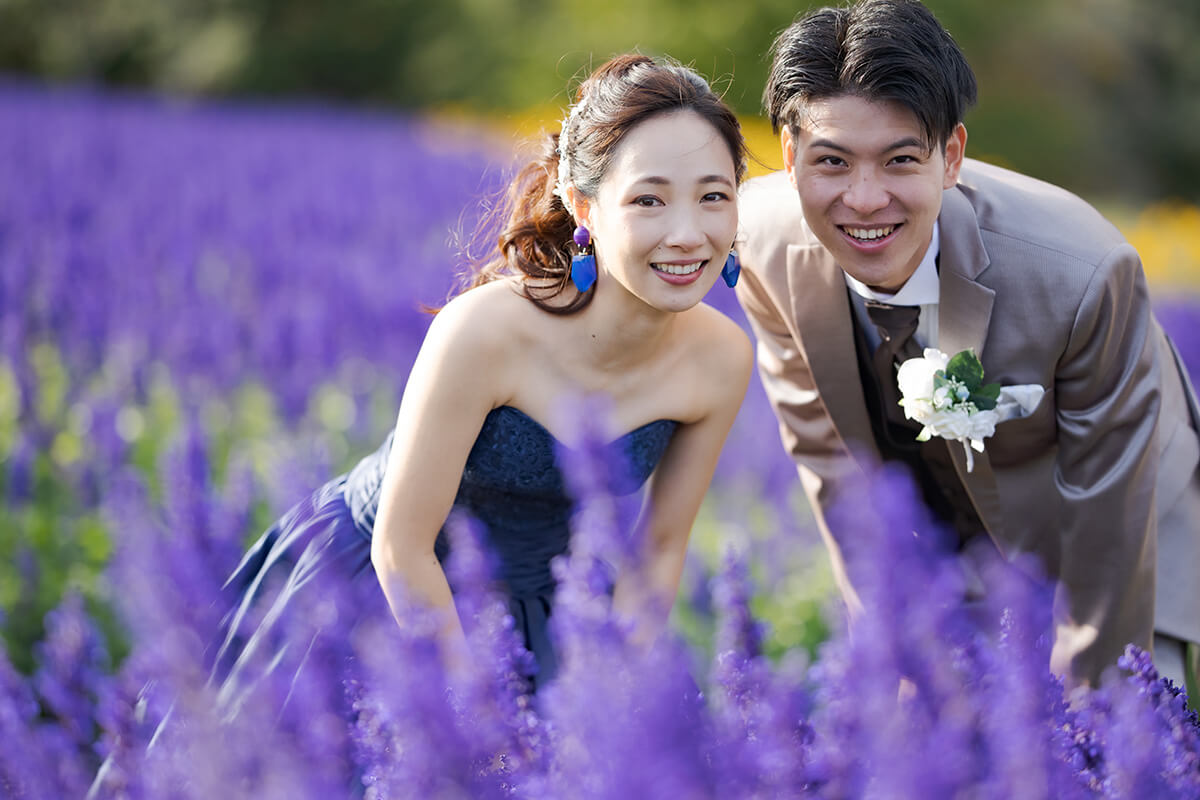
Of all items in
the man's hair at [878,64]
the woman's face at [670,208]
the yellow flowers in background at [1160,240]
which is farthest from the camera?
the yellow flowers in background at [1160,240]

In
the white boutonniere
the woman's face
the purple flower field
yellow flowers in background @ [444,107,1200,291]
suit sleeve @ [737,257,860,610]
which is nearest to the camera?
the purple flower field

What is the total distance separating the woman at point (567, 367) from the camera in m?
1.96

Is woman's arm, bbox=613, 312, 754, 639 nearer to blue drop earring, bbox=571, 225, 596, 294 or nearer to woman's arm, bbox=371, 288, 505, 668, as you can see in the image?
blue drop earring, bbox=571, 225, 596, 294

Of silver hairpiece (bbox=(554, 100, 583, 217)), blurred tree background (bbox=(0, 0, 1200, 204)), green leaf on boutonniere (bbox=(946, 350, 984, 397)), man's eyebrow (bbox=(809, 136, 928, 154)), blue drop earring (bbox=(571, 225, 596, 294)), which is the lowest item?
green leaf on boutonniere (bbox=(946, 350, 984, 397))

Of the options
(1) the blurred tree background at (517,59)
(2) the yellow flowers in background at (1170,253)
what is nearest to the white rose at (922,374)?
(2) the yellow flowers in background at (1170,253)

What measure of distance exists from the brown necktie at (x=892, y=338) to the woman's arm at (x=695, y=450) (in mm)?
344

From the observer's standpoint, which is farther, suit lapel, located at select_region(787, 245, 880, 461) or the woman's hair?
suit lapel, located at select_region(787, 245, 880, 461)

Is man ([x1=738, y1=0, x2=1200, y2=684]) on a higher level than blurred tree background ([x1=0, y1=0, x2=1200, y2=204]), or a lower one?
lower

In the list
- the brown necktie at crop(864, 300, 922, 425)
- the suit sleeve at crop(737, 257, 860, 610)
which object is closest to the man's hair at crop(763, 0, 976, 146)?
the brown necktie at crop(864, 300, 922, 425)

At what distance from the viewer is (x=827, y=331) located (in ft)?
8.13

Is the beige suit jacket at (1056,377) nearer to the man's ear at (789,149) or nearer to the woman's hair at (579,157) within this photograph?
the man's ear at (789,149)

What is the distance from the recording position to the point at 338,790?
1.40 metres

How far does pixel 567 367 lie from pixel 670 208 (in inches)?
14.3

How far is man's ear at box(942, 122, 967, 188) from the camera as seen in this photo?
7.31ft
